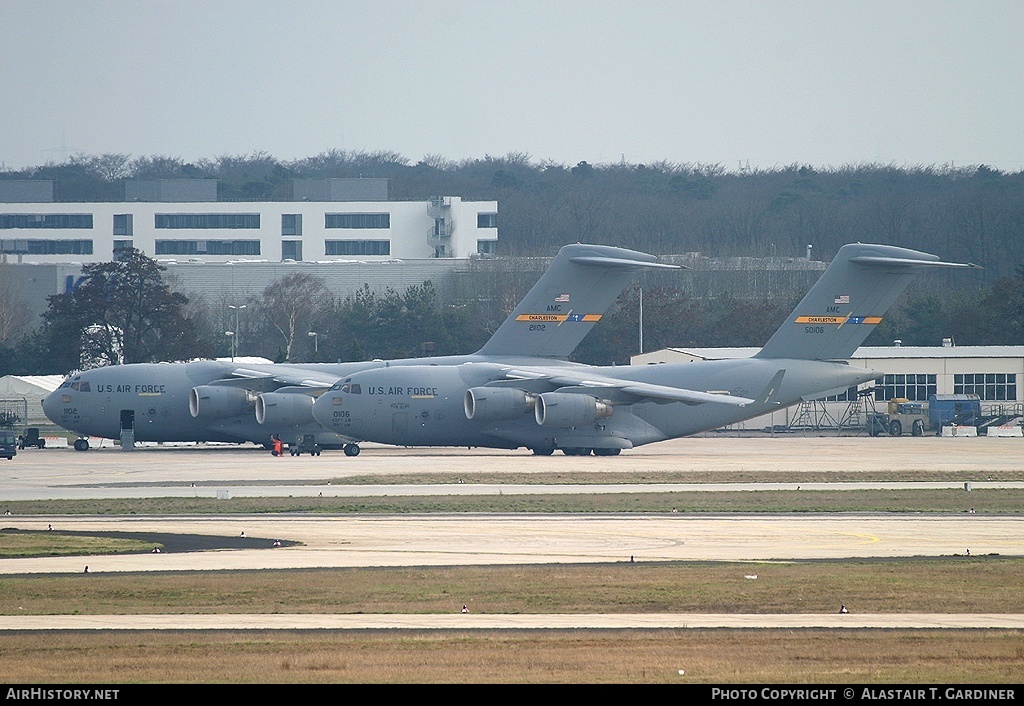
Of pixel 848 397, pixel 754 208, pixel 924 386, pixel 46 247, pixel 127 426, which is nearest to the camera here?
pixel 127 426

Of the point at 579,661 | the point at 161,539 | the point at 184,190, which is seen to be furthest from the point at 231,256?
the point at 579,661

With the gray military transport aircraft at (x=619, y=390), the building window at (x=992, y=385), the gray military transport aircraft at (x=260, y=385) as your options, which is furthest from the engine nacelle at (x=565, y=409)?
the building window at (x=992, y=385)

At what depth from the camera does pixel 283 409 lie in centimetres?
5422

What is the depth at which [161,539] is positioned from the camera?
26297mm

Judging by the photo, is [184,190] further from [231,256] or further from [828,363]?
[828,363]

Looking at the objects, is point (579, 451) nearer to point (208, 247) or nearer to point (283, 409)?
point (283, 409)

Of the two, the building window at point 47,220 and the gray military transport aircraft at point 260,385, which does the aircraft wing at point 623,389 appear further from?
the building window at point 47,220

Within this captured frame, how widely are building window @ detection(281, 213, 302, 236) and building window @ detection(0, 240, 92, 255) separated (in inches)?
761

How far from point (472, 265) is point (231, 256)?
33.6 m

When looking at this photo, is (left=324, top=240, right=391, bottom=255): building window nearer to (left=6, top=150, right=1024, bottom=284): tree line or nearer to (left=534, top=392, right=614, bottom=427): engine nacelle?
(left=6, top=150, right=1024, bottom=284): tree line

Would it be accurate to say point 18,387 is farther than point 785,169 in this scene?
No

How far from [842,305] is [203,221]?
105 m

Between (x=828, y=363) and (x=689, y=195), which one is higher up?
(x=689, y=195)

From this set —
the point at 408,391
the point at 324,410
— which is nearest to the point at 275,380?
the point at 324,410
